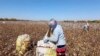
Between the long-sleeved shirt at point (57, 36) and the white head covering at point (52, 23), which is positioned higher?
the white head covering at point (52, 23)

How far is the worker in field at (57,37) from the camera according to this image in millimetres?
8115

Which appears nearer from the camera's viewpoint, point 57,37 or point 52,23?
point 52,23

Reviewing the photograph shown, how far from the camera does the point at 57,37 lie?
26.8 ft

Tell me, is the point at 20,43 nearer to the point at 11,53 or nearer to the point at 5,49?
the point at 11,53

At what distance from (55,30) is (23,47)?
3.47 metres

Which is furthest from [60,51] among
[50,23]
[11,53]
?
[11,53]

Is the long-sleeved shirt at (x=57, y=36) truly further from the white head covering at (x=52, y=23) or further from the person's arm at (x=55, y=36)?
the white head covering at (x=52, y=23)

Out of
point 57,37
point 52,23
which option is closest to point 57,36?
point 57,37

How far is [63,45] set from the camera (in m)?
8.34

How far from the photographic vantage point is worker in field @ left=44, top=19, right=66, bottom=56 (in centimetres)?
811

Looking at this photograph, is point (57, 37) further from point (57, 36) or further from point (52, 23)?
point (52, 23)

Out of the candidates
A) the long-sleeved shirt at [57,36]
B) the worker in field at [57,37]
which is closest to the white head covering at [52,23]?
the worker in field at [57,37]

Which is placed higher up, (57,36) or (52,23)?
(52,23)

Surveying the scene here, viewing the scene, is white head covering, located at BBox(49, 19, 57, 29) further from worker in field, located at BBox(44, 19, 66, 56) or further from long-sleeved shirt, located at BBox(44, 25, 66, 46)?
long-sleeved shirt, located at BBox(44, 25, 66, 46)
